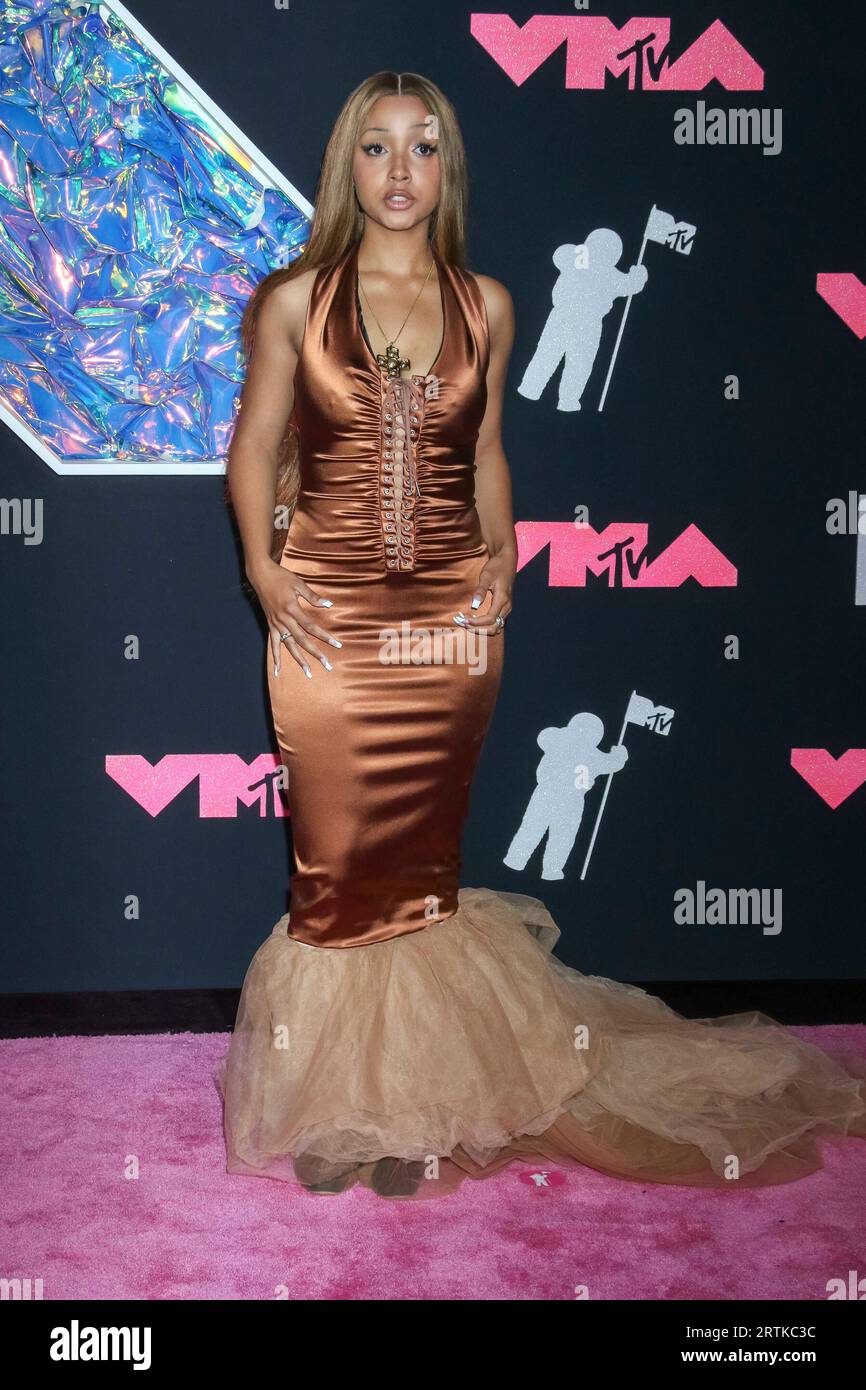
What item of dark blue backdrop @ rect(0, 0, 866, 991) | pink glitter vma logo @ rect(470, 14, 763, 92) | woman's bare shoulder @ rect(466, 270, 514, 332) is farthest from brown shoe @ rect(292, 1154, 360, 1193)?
pink glitter vma logo @ rect(470, 14, 763, 92)

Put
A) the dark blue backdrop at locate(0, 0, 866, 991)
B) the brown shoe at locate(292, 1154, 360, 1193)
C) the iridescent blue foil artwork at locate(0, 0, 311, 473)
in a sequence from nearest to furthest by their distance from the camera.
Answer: the brown shoe at locate(292, 1154, 360, 1193) < the iridescent blue foil artwork at locate(0, 0, 311, 473) < the dark blue backdrop at locate(0, 0, 866, 991)

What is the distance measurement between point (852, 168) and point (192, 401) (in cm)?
162

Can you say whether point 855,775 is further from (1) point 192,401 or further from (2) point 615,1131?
(1) point 192,401

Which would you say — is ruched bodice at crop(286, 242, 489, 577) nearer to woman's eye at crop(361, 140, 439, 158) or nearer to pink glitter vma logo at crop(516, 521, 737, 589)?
woman's eye at crop(361, 140, 439, 158)

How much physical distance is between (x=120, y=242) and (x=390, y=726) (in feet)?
4.31

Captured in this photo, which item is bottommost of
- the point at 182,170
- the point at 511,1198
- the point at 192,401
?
the point at 511,1198

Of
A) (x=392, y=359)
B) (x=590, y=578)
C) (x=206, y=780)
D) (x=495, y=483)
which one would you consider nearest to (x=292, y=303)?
(x=392, y=359)

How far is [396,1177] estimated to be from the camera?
254cm

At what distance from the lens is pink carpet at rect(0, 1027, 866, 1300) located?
221 cm

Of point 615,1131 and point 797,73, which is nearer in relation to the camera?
point 615,1131

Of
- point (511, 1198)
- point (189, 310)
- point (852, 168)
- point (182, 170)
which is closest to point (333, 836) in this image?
point (511, 1198)

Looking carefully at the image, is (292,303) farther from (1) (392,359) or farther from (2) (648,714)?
(2) (648,714)

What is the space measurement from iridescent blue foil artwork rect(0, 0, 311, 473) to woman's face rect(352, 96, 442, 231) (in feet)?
1.87

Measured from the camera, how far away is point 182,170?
3064 millimetres
